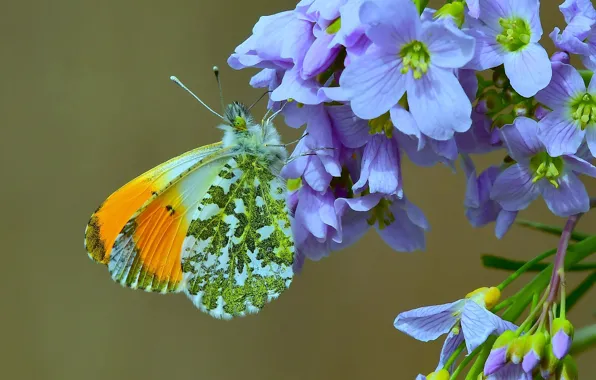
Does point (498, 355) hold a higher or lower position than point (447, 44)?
lower

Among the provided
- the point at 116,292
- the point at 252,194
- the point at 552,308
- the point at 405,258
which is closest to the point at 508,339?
the point at 552,308

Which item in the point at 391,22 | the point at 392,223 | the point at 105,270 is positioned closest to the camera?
the point at 391,22

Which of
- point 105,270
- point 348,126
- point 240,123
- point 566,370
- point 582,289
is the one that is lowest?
point 566,370

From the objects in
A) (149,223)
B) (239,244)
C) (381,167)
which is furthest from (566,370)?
(149,223)

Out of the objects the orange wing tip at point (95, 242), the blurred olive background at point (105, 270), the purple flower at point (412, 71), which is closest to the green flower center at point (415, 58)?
the purple flower at point (412, 71)

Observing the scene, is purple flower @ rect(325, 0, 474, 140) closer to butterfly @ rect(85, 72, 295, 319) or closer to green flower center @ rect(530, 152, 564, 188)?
green flower center @ rect(530, 152, 564, 188)

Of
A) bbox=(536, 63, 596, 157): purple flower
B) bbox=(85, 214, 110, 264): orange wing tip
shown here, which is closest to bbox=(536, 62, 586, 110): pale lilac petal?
bbox=(536, 63, 596, 157): purple flower

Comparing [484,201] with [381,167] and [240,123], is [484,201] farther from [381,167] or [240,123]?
[240,123]
